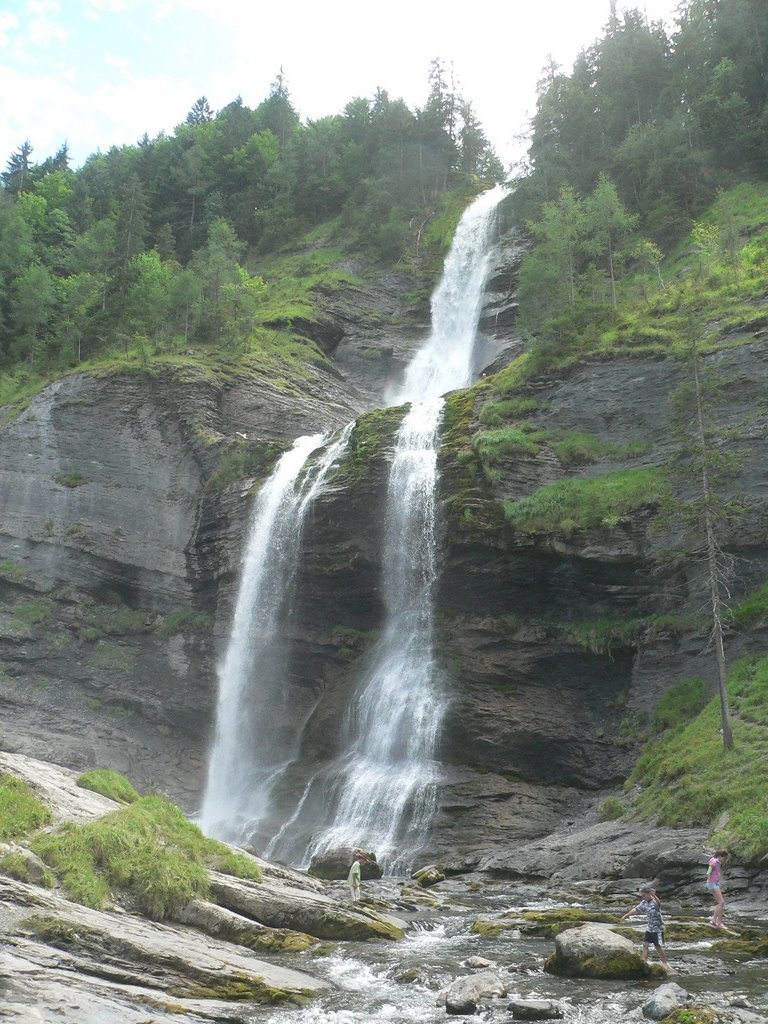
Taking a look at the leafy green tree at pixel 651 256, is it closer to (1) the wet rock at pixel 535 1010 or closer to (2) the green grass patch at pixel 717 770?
(2) the green grass patch at pixel 717 770

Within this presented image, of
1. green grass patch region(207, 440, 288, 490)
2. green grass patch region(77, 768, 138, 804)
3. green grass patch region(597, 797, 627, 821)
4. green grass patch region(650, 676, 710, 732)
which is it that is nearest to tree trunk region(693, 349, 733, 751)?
green grass patch region(650, 676, 710, 732)

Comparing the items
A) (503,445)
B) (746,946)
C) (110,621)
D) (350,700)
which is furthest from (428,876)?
(110,621)

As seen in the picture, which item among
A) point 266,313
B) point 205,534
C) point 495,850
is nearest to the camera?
point 495,850

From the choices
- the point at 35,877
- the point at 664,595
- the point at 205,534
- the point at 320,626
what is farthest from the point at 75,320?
the point at 35,877

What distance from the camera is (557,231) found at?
45000 millimetres

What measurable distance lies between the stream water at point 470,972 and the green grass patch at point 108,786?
735 centimetres

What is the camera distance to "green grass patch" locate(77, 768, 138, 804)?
19.4 m

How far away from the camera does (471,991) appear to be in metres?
11.3

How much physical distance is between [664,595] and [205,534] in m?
21.2

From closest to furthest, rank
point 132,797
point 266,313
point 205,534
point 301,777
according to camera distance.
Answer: point 132,797 < point 301,777 < point 205,534 < point 266,313

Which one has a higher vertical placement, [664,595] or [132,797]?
[664,595]

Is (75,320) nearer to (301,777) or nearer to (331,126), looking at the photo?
(301,777)

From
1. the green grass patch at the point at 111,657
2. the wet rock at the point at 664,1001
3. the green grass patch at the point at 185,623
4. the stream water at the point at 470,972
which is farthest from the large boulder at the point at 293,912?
the green grass patch at the point at 111,657

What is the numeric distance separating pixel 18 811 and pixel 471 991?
26.6 ft
